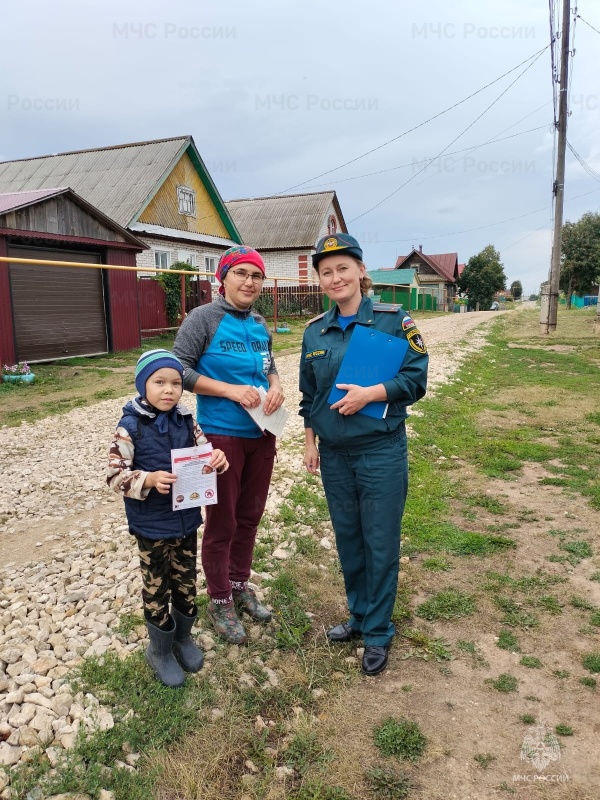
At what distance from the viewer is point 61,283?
13.4m

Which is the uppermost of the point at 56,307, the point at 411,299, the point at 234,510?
the point at 411,299

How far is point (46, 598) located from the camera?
10.9 feet

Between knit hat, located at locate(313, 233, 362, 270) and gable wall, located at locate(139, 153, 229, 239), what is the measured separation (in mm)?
18404

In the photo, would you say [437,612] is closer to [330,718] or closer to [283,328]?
[330,718]

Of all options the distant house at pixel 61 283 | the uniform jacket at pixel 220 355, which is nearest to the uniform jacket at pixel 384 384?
the uniform jacket at pixel 220 355

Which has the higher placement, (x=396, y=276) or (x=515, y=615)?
(x=396, y=276)

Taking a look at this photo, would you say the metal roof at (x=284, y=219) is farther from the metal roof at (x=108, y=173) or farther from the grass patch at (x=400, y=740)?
the grass patch at (x=400, y=740)

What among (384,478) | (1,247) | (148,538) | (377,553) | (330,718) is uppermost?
(1,247)

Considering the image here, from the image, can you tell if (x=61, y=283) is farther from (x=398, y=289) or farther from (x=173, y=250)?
(x=398, y=289)

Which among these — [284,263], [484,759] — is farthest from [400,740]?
[284,263]

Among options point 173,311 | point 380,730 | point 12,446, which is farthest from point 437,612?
point 173,311

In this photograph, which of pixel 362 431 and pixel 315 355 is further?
pixel 315 355

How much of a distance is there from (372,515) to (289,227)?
31200 millimetres

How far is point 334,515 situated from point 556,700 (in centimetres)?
132
